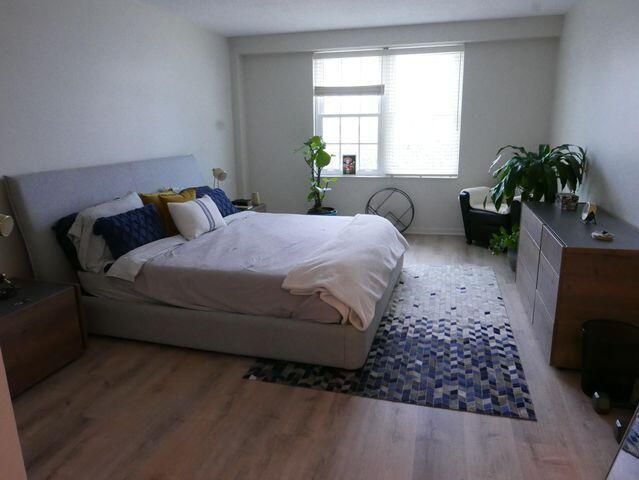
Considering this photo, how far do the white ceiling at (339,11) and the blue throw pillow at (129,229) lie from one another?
2139mm

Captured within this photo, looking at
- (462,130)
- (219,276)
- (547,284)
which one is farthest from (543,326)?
(462,130)

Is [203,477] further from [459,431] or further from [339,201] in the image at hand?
[339,201]

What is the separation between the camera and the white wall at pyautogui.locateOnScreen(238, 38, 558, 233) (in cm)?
527

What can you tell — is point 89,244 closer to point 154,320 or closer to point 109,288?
point 109,288

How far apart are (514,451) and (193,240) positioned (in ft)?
8.48

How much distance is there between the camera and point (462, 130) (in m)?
5.55

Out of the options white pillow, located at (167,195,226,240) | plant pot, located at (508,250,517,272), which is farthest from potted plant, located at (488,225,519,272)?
white pillow, located at (167,195,226,240)

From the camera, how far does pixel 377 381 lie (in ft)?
8.33

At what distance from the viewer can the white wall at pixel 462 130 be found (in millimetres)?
5270

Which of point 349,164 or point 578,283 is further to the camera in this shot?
point 349,164

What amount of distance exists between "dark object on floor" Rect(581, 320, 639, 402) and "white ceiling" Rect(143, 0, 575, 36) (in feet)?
11.1

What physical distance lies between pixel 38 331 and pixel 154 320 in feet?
2.14

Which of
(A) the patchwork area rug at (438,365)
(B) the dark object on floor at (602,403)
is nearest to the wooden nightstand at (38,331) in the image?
(A) the patchwork area rug at (438,365)

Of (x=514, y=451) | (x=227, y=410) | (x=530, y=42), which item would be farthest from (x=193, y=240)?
(x=530, y=42)
